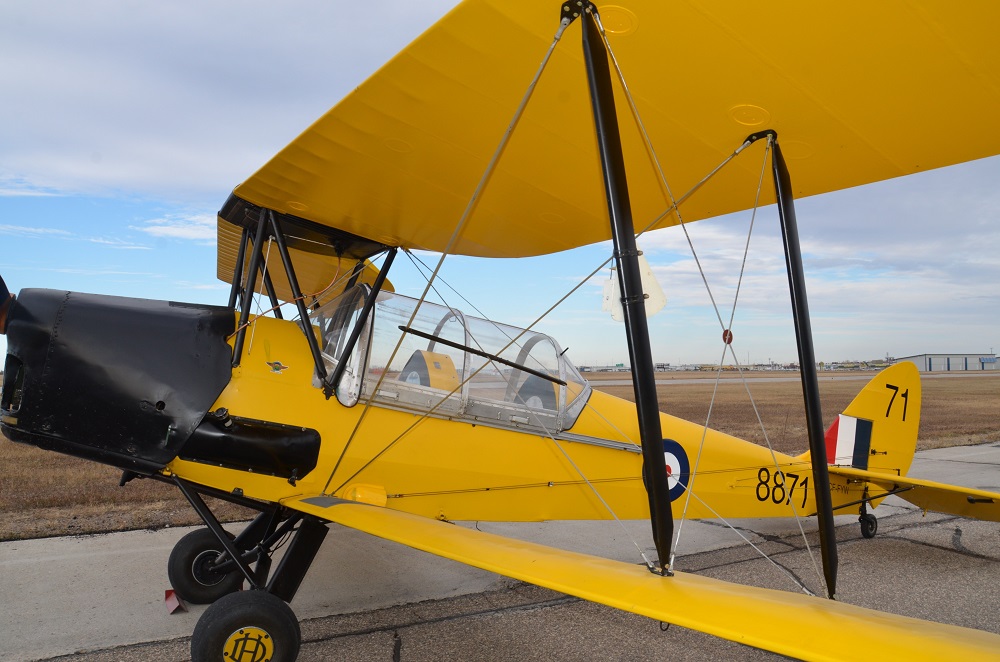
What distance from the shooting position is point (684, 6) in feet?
6.93

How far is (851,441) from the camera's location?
5.68m

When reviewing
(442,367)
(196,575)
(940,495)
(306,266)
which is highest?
(306,266)

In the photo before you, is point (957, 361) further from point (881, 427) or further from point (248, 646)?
point (248, 646)

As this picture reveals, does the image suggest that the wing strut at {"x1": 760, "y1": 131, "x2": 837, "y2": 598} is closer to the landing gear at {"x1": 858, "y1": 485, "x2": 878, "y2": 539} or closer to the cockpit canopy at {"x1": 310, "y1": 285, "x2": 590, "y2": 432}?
the cockpit canopy at {"x1": 310, "y1": 285, "x2": 590, "y2": 432}

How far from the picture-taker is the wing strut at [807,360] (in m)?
3.12

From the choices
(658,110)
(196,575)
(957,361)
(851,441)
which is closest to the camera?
(658,110)

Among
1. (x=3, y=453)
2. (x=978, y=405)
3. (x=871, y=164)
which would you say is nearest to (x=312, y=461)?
(x=871, y=164)

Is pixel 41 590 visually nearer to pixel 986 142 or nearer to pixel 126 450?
pixel 126 450

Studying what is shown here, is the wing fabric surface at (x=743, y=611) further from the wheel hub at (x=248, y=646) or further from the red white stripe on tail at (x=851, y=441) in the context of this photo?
the red white stripe on tail at (x=851, y=441)

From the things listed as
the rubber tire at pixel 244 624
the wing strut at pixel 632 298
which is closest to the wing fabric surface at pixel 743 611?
the wing strut at pixel 632 298

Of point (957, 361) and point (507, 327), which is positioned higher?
point (957, 361)

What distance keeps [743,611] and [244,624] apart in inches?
83.2

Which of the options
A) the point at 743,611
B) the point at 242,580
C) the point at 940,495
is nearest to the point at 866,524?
the point at 940,495

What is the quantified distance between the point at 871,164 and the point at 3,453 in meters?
11.1
